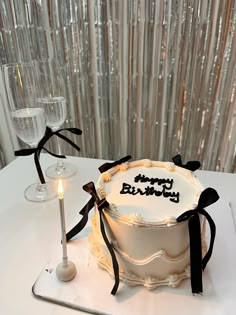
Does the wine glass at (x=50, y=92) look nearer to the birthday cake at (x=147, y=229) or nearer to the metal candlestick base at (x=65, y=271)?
the birthday cake at (x=147, y=229)

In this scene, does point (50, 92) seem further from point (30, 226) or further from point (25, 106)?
point (30, 226)

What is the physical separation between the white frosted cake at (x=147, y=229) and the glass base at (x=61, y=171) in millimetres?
363

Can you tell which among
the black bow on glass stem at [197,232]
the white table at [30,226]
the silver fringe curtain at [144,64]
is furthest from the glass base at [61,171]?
the black bow on glass stem at [197,232]

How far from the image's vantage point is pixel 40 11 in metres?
1.05

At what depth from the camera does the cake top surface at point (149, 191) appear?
502mm

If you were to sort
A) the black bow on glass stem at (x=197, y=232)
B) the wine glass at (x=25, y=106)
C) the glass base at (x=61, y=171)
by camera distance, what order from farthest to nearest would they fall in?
the glass base at (x=61, y=171) → the wine glass at (x=25, y=106) → the black bow on glass stem at (x=197, y=232)

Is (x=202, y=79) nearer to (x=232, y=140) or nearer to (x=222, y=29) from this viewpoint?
(x=222, y=29)

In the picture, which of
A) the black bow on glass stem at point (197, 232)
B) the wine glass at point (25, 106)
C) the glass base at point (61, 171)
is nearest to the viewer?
the black bow on glass stem at point (197, 232)

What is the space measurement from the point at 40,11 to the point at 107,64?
0.31 metres

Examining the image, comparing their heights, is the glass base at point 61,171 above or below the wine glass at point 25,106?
below

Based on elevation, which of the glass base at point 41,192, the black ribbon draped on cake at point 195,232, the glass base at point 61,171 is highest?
the black ribbon draped on cake at point 195,232

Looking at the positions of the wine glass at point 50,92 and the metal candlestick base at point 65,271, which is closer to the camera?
the metal candlestick base at point 65,271

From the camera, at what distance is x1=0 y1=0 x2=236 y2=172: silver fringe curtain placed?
0.98 metres

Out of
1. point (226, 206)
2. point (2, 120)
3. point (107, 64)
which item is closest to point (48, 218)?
point (226, 206)
